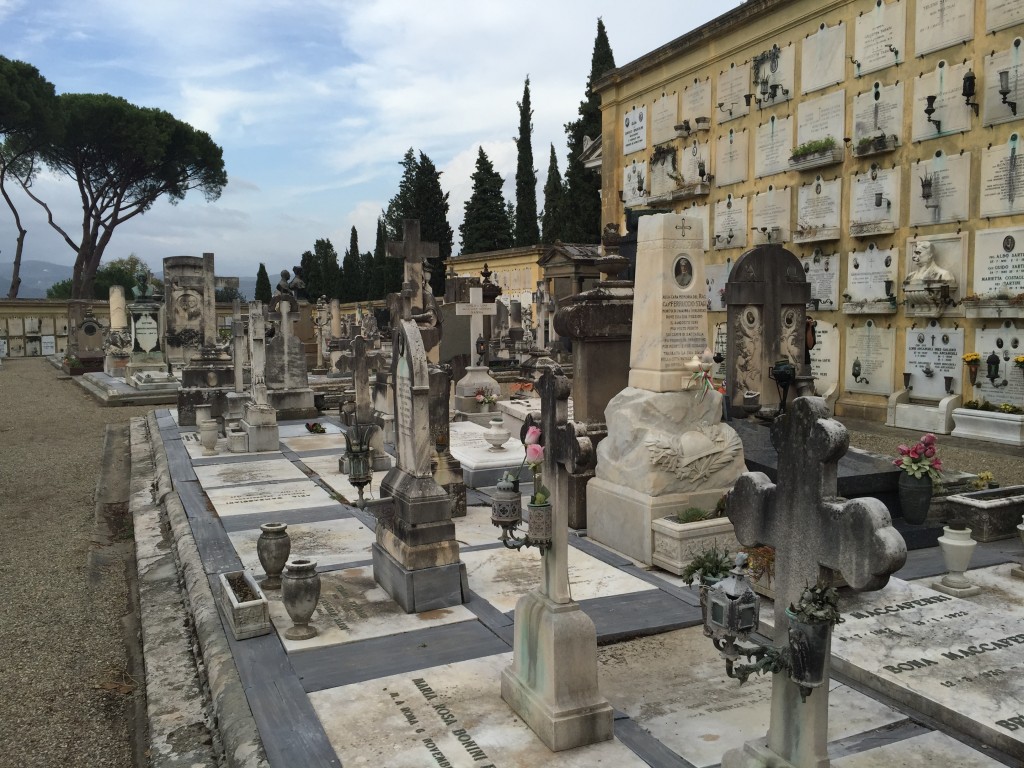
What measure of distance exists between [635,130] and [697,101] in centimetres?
321

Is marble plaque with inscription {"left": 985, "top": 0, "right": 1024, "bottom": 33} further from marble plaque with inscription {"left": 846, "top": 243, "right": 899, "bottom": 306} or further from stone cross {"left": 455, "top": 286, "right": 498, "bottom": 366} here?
stone cross {"left": 455, "top": 286, "right": 498, "bottom": 366}

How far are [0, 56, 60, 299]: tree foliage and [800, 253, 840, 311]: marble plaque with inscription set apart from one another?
124 ft

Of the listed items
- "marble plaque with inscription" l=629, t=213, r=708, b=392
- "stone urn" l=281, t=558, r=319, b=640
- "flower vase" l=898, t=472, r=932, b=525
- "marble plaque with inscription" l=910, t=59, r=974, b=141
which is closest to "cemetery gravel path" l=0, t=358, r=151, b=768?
"stone urn" l=281, t=558, r=319, b=640

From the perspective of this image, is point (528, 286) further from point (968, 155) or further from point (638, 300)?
point (638, 300)

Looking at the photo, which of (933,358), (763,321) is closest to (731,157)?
(933,358)

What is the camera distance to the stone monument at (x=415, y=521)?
18.4 feet

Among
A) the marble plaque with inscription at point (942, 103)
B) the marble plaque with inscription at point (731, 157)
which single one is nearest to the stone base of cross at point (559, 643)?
the marble plaque with inscription at point (942, 103)

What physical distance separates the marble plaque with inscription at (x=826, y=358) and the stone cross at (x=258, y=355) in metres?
10.9

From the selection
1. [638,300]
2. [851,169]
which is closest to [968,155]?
[851,169]

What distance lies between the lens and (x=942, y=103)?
538 inches

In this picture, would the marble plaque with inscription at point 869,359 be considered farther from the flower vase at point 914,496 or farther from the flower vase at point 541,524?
the flower vase at point 541,524

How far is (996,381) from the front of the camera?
12750mm

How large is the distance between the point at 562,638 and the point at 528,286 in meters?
29.5

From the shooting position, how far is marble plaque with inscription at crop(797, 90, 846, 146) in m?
15.8
